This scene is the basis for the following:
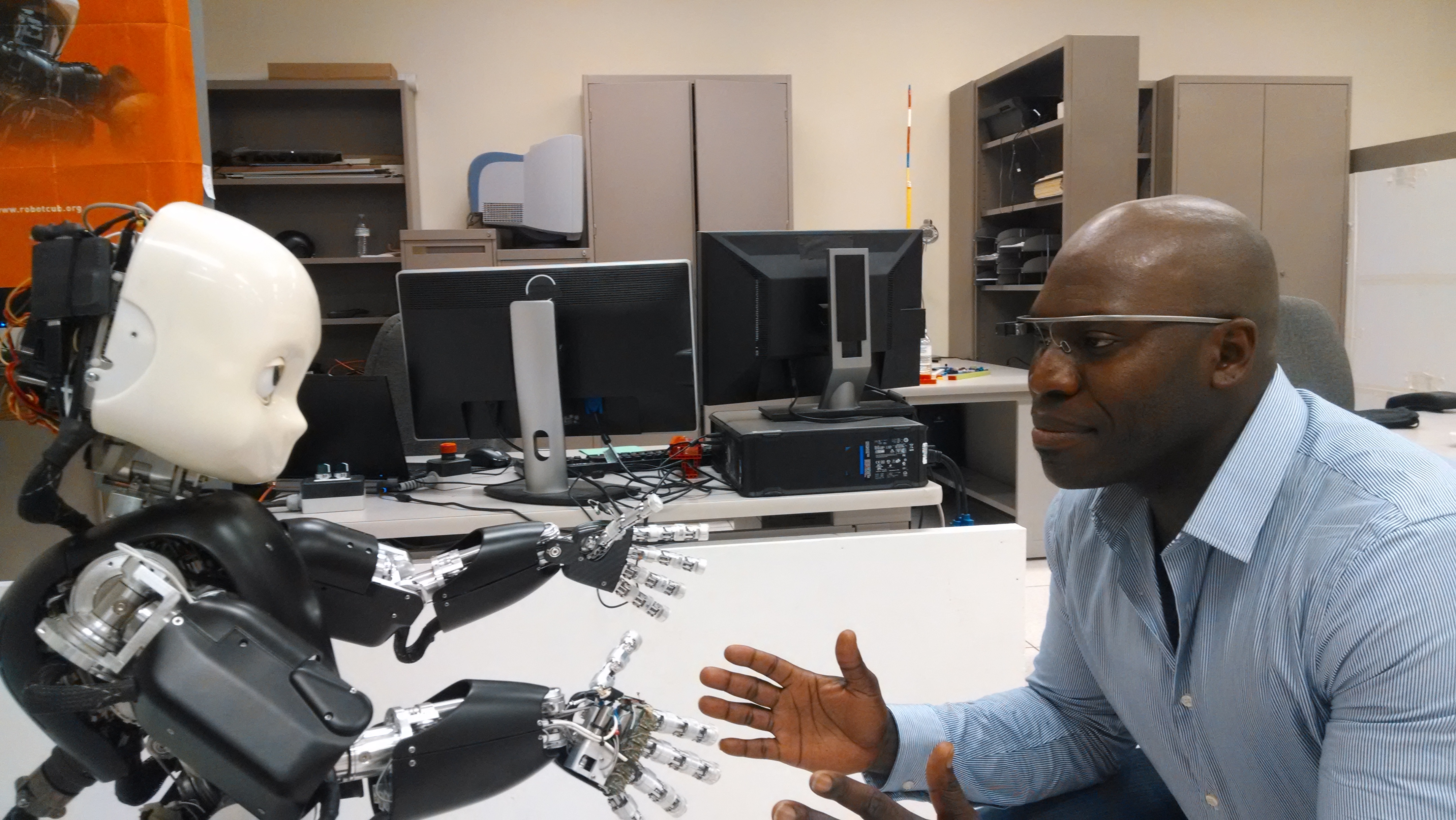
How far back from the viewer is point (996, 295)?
15.5 ft

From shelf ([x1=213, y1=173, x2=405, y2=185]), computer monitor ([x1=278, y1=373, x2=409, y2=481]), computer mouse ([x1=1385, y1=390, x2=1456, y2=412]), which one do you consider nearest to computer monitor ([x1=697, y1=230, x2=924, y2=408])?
computer monitor ([x1=278, y1=373, x2=409, y2=481])

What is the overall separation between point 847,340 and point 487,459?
91 cm

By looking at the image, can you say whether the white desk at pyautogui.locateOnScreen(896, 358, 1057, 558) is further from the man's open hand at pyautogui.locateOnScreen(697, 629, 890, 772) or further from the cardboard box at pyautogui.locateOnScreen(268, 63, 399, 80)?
the cardboard box at pyautogui.locateOnScreen(268, 63, 399, 80)

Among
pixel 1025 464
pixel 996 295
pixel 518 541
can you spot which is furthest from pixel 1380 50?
pixel 518 541

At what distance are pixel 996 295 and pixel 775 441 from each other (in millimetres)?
3122

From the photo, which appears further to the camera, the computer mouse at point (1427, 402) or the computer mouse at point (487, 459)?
the computer mouse at point (1427, 402)

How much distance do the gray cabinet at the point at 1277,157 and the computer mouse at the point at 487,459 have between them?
321cm

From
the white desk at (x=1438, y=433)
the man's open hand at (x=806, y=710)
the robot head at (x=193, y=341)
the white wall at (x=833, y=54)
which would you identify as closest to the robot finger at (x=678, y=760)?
the man's open hand at (x=806, y=710)

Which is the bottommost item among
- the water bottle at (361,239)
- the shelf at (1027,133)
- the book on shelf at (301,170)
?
the water bottle at (361,239)

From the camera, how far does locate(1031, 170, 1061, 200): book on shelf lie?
12.8ft

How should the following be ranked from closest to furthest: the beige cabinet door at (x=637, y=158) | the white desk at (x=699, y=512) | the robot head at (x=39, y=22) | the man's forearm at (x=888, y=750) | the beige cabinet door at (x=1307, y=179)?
1. the man's forearm at (x=888, y=750)
2. the robot head at (x=39, y=22)
3. the white desk at (x=699, y=512)
4. the beige cabinet door at (x=637, y=158)
5. the beige cabinet door at (x=1307, y=179)

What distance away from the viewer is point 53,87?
5.25 feet

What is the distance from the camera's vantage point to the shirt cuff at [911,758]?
1.08 meters

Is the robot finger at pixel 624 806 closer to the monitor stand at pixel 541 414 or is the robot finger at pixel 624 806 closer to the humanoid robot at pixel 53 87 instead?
the monitor stand at pixel 541 414
